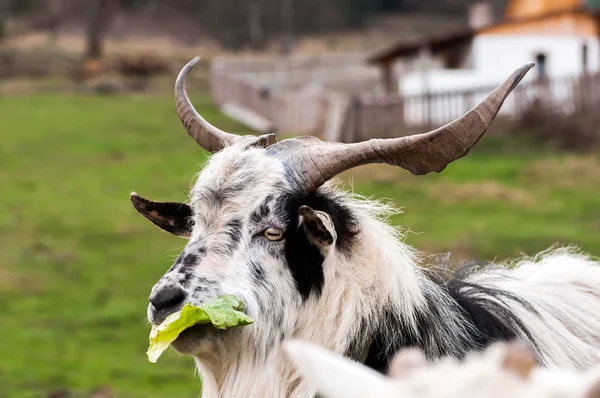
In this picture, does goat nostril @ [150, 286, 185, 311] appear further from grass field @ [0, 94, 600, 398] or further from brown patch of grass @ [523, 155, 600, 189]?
brown patch of grass @ [523, 155, 600, 189]

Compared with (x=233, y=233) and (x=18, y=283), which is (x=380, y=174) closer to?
(x=18, y=283)

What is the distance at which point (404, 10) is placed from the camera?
260 feet

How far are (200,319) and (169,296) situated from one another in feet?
0.57

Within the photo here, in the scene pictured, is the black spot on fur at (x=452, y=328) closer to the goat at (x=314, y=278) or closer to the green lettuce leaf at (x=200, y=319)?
the goat at (x=314, y=278)

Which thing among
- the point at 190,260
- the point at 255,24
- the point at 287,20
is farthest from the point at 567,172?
the point at 287,20

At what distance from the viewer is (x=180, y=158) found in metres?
27.8

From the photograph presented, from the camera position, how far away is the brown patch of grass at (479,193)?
2130 centimetres

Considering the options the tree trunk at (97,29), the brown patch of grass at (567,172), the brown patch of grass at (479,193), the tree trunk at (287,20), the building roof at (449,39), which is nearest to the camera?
the brown patch of grass at (479,193)

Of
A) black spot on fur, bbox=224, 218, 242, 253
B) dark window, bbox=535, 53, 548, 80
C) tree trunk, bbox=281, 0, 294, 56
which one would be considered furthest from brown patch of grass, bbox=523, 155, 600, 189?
tree trunk, bbox=281, 0, 294, 56

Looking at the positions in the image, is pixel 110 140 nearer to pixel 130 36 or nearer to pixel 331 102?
pixel 331 102

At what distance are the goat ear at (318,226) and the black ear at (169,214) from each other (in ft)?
2.77

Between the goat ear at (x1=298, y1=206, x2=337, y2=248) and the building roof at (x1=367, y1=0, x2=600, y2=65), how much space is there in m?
32.0

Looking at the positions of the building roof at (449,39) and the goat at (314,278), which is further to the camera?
the building roof at (449,39)

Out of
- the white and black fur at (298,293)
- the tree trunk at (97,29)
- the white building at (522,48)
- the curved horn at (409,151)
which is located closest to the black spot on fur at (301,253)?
the white and black fur at (298,293)
